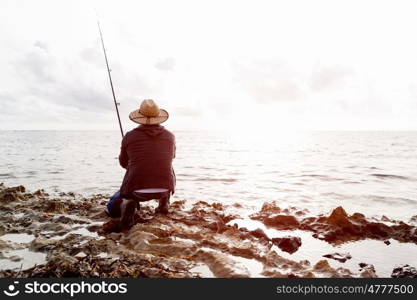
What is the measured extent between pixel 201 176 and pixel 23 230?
9.01 m

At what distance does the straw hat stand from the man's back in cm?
11

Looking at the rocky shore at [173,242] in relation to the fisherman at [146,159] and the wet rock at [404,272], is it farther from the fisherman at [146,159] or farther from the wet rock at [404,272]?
the fisherman at [146,159]

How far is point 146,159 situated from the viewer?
18.6 feet

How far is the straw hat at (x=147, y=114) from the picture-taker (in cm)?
582

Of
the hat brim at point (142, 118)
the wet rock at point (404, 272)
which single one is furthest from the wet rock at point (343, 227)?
the hat brim at point (142, 118)

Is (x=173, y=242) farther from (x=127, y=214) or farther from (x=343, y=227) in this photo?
(x=343, y=227)

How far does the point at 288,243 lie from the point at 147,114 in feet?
10.6

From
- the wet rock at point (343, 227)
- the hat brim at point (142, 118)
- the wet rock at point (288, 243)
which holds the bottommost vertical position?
the wet rock at point (343, 227)

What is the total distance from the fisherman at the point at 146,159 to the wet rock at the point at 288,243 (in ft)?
6.99

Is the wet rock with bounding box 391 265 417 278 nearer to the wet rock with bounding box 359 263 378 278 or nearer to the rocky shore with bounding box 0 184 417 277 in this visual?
the rocky shore with bounding box 0 184 417 277

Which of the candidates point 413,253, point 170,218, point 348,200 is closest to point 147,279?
point 170,218

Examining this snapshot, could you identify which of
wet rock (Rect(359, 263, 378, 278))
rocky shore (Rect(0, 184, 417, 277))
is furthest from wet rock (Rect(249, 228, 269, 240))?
wet rock (Rect(359, 263, 378, 278))

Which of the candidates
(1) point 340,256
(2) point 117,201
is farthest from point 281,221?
(2) point 117,201

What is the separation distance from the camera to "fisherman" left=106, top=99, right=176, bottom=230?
18.7ft
